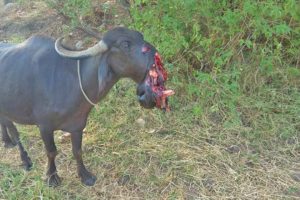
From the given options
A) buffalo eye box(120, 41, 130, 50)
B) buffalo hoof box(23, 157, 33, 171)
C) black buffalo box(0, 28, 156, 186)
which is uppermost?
buffalo eye box(120, 41, 130, 50)

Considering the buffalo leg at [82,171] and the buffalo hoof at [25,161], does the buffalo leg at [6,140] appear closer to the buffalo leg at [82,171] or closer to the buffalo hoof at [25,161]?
the buffalo hoof at [25,161]

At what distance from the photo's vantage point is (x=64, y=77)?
291cm

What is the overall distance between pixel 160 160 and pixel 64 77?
1.10m

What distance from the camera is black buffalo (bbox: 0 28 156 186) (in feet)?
8.77

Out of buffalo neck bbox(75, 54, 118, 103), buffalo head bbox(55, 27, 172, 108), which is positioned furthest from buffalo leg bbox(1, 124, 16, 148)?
buffalo head bbox(55, 27, 172, 108)

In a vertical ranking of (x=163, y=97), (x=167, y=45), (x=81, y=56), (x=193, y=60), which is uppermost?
(x=81, y=56)

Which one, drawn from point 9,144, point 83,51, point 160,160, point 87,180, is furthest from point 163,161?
point 9,144

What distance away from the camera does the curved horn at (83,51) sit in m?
2.67

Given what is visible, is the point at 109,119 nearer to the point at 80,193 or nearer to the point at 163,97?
the point at 80,193

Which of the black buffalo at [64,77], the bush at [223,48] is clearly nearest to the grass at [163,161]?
the bush at [223,48]

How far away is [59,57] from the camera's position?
2.95 m

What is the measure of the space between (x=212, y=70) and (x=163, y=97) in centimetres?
159

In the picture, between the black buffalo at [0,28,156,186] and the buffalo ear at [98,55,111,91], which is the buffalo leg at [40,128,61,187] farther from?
the buffalo ear at [98,55,111,91]

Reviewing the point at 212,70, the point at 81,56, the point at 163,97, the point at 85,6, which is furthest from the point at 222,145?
the point at 85,6
